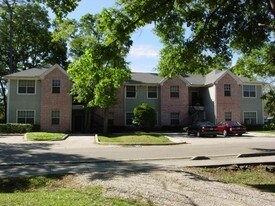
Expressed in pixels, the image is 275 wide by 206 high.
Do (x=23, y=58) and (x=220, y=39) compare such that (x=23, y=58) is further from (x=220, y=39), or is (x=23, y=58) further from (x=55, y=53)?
(x=220, y=39)

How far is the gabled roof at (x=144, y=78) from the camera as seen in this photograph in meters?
43.9

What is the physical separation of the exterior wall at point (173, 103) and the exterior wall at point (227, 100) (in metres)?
3.59

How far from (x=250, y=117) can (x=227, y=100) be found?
4.33m

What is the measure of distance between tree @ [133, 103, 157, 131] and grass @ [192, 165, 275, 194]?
24183 millimetres

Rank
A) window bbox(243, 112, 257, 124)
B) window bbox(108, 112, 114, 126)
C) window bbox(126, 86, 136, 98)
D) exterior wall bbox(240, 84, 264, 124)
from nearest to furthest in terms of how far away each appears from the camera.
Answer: window bbox(108, 112, 114, 126) → window bbox(126, 86, 136, 98) → exterior wall bbox(240, 84, 264, 124) → window bbox(243, 112, 257, 124)

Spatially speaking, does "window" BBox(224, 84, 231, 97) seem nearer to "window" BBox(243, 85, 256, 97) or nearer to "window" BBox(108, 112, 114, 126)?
"window" BBox(243, 85, 256, 97)

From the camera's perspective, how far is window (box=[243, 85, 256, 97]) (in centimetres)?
4678

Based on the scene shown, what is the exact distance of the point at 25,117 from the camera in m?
39.4

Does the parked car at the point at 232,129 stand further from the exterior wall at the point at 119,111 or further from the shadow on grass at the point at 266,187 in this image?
the shadow on grass at the point at 266,187

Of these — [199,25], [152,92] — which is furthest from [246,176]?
[152,92]

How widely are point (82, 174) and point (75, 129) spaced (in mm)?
31217

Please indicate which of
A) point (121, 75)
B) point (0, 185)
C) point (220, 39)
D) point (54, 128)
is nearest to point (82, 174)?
point (0, 185)

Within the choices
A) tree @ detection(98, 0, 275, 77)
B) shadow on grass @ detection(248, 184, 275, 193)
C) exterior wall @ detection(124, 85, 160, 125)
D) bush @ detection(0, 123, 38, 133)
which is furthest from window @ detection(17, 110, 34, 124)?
shadow on grass @ detection(248, 184, 275, 193)

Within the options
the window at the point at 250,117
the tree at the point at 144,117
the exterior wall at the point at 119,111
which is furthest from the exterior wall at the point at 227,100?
the exterior wall at the point at 119,111
